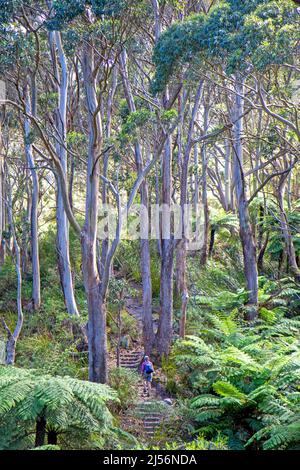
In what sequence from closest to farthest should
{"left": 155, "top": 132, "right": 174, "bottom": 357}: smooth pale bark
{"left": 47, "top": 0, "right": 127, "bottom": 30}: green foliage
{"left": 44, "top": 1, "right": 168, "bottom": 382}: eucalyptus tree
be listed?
1. {"left": 47, "top": 0, "right": 127, "bottom": 30}: green foliage
2. {"left": 44, "top": 1, "right": 168, "bottom": 382}: eucalyptus tree
3. {"left": 155, "top": 132, "right": 174, "bottom": 357}: smooth pale bark

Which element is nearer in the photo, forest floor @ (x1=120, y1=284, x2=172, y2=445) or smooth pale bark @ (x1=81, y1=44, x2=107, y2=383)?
forest floor @ (x1=120, y1=284, x2=172, y2=445)

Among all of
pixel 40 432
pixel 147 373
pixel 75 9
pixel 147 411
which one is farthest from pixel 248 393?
pixel 75 9

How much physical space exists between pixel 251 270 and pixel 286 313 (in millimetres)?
2423

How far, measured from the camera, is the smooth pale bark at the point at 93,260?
39.3 ft

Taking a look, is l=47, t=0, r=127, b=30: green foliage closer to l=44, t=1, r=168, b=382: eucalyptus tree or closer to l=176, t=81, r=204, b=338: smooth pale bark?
l=44, t=1, r=168, b=382: eucalyptus tree

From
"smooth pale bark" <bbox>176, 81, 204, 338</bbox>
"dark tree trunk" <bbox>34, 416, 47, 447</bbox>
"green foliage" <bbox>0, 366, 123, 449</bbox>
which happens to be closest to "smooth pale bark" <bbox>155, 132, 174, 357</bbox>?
"smooth pale bark" <bbox>176, 81, 204, 338</bbox>

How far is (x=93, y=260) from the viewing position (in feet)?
39.3

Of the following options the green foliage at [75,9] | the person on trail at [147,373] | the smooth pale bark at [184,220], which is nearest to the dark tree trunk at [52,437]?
the person on trail at [147,373]

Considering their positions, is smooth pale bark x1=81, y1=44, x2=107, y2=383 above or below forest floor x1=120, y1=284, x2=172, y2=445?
above

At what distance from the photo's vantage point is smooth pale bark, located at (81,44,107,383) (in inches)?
472

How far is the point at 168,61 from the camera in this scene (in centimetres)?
1312

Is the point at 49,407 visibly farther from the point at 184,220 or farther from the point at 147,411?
the point at 184,220

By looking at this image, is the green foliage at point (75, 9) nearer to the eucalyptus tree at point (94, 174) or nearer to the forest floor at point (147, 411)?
the eucalyptus tree at point (94, 174)
